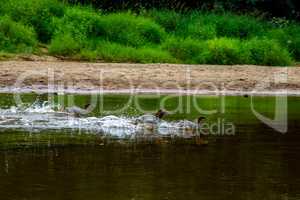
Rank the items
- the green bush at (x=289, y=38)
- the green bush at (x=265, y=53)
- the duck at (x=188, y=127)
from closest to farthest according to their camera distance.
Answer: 1. the duck at (x=188, y=127)
2. the green bush at (x=265, y=53)
3. the green bush at (x=289, y=38)

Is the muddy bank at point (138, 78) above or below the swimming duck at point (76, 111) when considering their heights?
above

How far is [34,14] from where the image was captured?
20641 mm

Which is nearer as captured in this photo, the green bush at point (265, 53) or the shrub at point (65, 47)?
the shrub at point (65, 47)

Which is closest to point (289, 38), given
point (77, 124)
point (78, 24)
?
point (78, 24)

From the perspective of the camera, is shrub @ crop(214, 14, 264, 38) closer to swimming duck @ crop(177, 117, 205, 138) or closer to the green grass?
the green grass

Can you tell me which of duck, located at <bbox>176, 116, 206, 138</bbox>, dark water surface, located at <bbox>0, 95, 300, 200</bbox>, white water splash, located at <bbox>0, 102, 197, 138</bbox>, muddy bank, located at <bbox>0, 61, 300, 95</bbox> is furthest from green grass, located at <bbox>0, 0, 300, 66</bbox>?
dark water surface, located at <bbox>0, 95, 300, 200</bbox>

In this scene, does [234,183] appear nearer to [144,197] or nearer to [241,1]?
[144,197]

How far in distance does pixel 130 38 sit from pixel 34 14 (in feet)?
8.58

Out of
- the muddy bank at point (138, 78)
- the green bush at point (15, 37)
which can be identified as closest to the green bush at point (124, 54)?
the muddy bank at point (138, 78)

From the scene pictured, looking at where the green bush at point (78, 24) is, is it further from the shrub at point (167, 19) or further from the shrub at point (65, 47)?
the shrub at point (167, 19)

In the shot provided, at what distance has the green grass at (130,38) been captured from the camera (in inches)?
755

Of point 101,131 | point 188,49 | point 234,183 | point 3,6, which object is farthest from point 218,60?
point 234,183

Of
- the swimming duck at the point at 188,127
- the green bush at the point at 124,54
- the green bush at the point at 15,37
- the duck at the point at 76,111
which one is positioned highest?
the green bush at the point at 15,37

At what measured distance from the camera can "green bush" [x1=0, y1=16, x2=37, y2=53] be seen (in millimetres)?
18547
